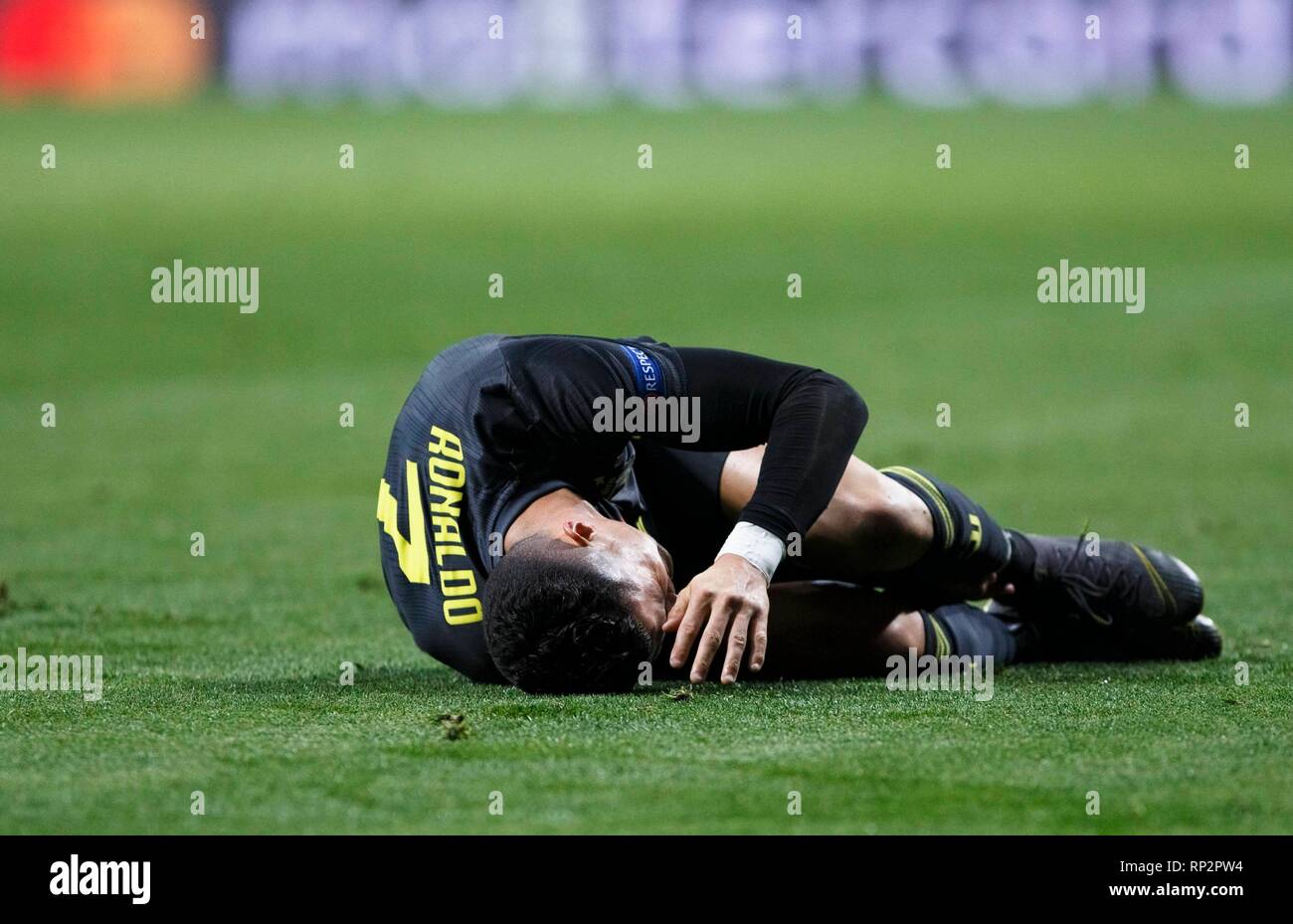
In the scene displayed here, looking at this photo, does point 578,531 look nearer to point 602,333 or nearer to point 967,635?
point 967,635

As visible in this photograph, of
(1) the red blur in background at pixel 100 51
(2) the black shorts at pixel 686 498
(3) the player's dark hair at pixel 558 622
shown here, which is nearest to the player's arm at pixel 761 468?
(3) the player's dark hair at pixel 558 622

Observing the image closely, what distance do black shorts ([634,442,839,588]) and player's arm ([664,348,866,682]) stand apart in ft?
1.24

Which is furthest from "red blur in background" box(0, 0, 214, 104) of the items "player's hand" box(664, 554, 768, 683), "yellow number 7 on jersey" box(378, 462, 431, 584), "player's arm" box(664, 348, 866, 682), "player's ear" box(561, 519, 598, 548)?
"player's hand" box(664, 554, 768, 683)

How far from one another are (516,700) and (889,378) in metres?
10.9

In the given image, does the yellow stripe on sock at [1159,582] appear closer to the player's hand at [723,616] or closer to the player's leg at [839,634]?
the player's leg at [839,634]

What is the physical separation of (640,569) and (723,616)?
0.95 feet

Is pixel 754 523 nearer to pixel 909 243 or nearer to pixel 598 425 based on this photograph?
pixel 598 425

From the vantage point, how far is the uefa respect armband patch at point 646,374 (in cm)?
439

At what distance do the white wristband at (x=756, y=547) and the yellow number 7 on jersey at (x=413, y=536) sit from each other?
3.13ft

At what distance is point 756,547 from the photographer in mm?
4141

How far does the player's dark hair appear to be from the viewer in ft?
13.3

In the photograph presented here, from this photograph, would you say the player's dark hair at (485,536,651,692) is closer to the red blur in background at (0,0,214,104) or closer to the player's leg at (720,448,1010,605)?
the player's leg at (720,448,1010,605)

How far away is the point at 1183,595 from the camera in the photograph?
204 inches
